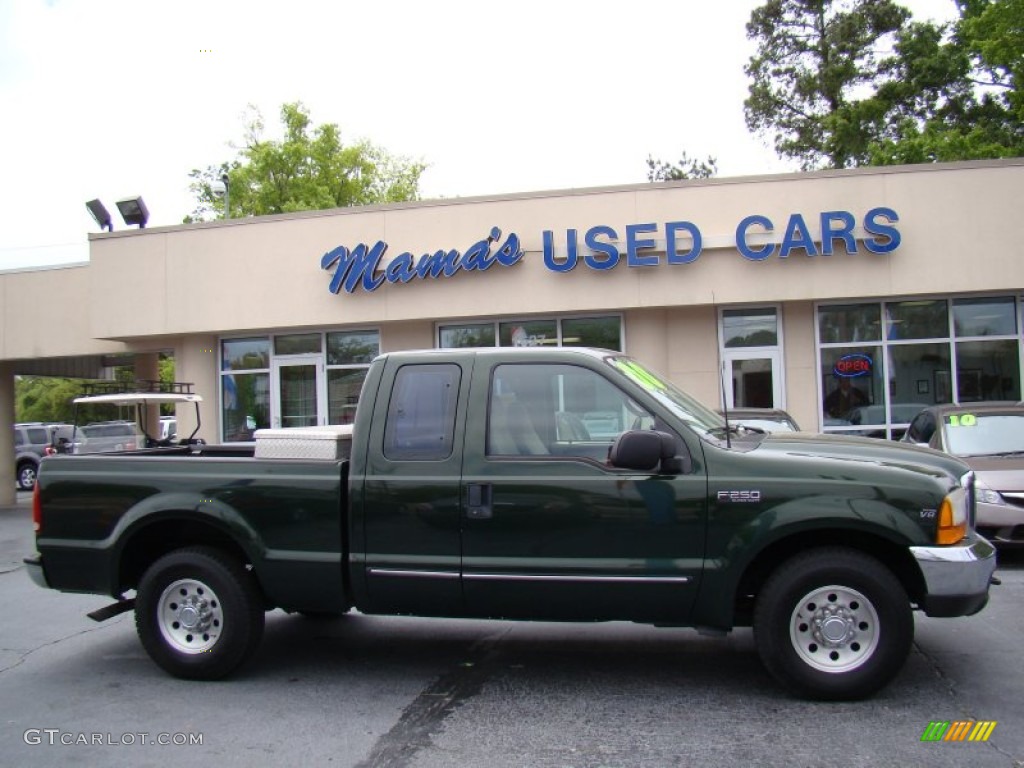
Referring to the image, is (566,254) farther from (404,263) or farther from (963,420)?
(963,420)

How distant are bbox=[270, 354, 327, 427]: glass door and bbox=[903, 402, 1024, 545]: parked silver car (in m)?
10.1

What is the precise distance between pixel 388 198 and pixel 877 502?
39127mm

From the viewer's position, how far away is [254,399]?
1595 cm

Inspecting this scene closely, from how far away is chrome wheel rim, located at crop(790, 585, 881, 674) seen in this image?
14.5ft

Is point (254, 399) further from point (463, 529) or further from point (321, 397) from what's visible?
point (463, 529)

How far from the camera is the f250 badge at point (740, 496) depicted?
446 cm

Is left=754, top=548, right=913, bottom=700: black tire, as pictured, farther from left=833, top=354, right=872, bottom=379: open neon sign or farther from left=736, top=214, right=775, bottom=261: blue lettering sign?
left=833, top=354, right=872, bottom=379: open neon sign

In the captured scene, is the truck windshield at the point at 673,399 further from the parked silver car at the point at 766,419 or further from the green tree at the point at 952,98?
the green tree at the point at 952,98

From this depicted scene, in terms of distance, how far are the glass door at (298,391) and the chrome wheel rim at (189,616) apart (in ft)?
33.8

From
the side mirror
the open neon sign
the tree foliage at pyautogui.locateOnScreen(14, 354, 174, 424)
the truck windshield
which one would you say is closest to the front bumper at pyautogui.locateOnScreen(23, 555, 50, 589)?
the side mirror

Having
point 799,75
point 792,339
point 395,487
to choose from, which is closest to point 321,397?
point 792,339

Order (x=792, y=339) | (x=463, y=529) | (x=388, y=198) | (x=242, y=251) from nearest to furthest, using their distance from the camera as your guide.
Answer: (x=463, y=529) → (x=792, y=339) → (x=242, y=251) → (x=388, y=198)

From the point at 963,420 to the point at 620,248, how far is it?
6103 mm

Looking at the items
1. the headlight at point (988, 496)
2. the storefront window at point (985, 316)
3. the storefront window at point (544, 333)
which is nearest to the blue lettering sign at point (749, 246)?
the storefront window at point (544, 333)
